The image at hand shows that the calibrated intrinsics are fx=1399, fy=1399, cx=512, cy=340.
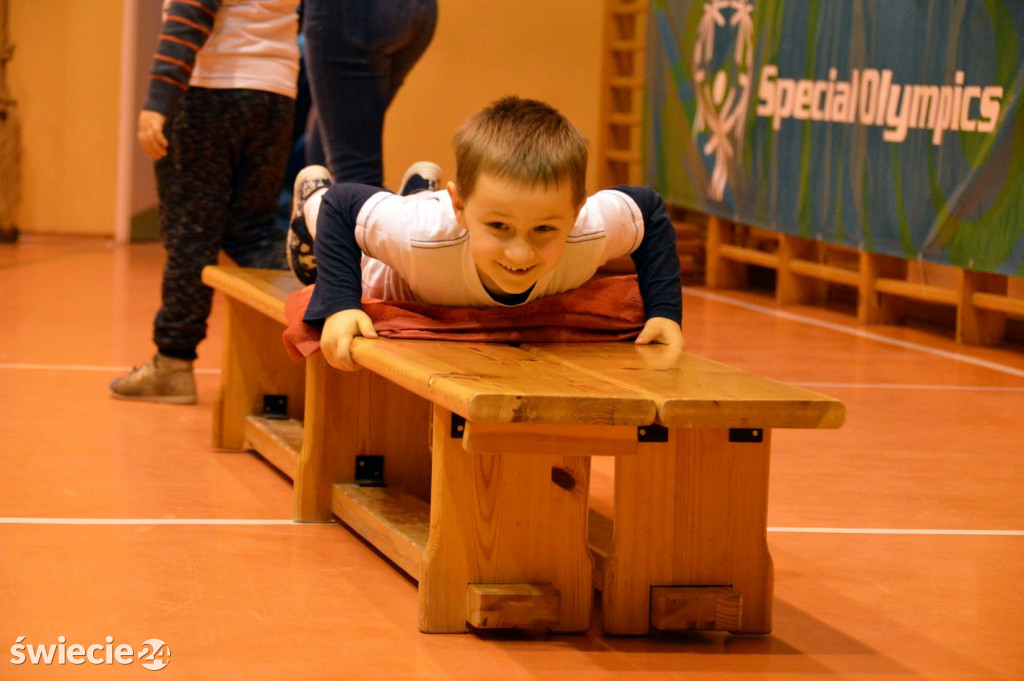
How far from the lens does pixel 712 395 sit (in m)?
1.91

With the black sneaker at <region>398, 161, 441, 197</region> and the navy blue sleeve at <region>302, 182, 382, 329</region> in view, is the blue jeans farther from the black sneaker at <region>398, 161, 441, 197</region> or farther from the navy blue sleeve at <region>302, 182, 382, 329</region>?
the navy blue sleeve at <region>302, 182, 382, 329</region>

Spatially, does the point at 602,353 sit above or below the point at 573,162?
below

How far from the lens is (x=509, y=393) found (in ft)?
5.97

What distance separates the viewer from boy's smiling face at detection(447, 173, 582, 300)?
2107mm

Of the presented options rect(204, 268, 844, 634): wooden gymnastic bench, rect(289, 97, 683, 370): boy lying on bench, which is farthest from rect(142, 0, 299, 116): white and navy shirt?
rect(204, 268, 844, 634): wooden gymnastic bench

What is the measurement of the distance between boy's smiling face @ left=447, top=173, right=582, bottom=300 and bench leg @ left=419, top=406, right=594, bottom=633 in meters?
Answer: 0.29

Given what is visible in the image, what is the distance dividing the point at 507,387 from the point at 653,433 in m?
0.24

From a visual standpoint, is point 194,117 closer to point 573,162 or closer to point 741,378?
point 573,162

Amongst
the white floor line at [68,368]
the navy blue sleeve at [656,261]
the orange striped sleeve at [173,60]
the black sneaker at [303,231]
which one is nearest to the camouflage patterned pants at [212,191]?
the orange striped sleeve at [173,60]

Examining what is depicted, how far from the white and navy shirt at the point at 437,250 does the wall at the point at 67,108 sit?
574cm

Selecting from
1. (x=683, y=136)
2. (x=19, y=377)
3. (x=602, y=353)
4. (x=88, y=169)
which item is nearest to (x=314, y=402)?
(x=602, y=353)

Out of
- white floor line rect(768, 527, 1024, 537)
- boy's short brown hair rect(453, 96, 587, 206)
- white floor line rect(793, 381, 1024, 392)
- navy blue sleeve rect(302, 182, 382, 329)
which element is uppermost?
boy's short brown hair rect(453, 96, 587, 206)

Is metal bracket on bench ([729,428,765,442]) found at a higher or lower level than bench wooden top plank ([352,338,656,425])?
lower

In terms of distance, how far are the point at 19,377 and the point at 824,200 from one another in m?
3.51
